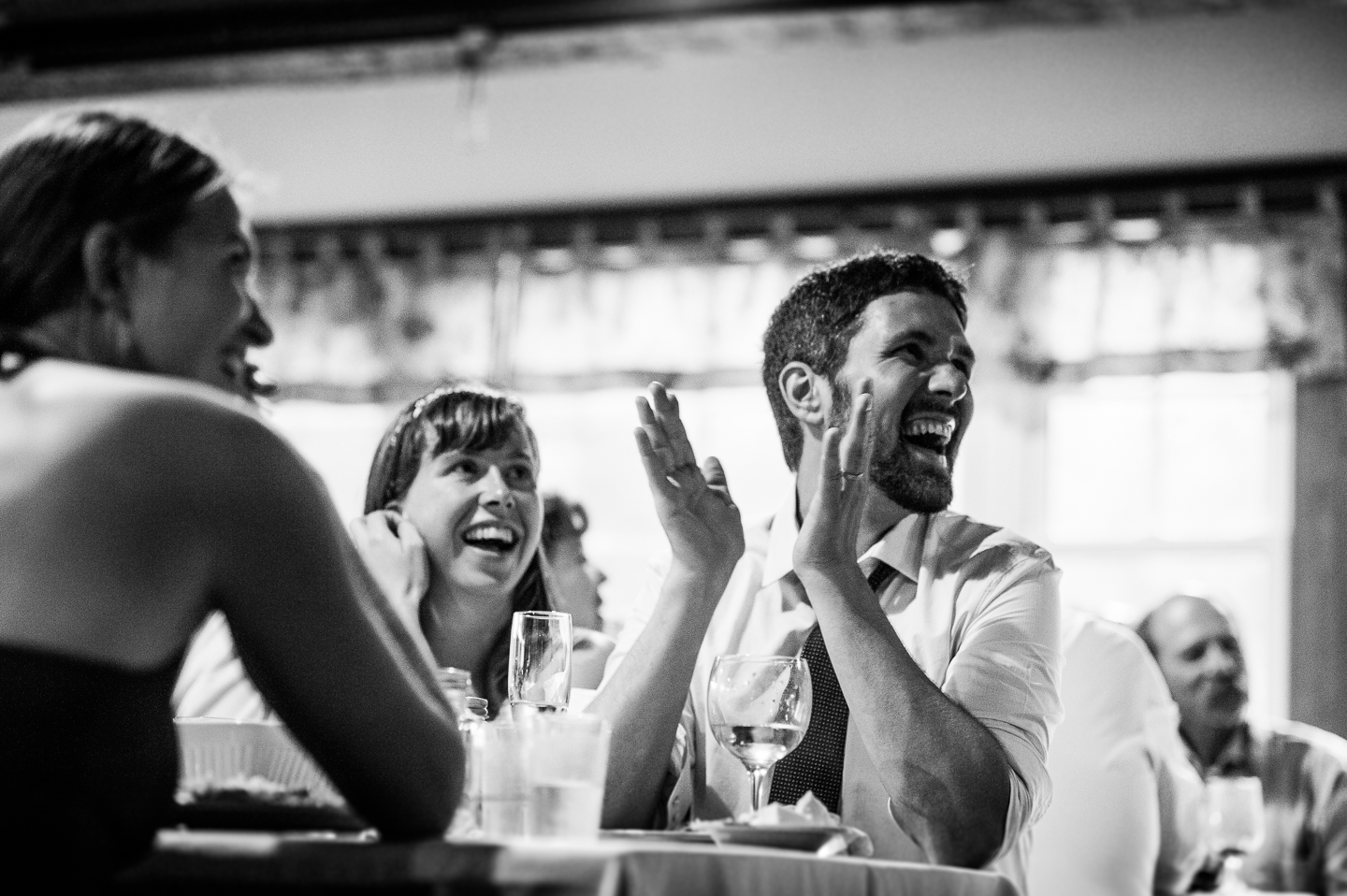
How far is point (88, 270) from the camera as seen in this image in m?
1.16

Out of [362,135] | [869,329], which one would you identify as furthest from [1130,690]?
[362,135]

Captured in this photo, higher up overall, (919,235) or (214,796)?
(919,235)

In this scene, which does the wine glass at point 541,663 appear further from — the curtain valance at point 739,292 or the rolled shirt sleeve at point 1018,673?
the curtain valance at point 739,292

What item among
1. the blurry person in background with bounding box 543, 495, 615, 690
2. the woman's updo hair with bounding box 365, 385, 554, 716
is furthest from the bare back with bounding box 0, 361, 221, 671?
the blurry person in background with bounding box 543, 495, 615, 690

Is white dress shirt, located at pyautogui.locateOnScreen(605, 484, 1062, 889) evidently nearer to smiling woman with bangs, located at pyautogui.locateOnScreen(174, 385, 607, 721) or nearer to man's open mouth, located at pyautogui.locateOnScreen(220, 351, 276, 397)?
smiling woman with bangs, located at pyautogui.locateOnScreen(174, 385, 607, 721)

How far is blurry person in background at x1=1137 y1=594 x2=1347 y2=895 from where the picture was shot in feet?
12.5

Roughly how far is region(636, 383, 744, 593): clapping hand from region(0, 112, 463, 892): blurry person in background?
706 mm

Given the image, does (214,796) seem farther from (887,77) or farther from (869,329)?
(887,77)

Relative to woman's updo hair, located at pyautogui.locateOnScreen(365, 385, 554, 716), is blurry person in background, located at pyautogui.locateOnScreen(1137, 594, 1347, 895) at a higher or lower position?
lower

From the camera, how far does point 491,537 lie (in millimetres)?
2410

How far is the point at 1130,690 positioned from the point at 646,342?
2.95m

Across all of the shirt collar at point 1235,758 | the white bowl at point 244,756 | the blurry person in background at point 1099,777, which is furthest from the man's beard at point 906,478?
the shirt collar at point 1235,758

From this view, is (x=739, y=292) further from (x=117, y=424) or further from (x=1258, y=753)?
(x=117, y=424)

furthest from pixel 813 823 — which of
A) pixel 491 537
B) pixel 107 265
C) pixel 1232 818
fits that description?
pixel 1232 818
